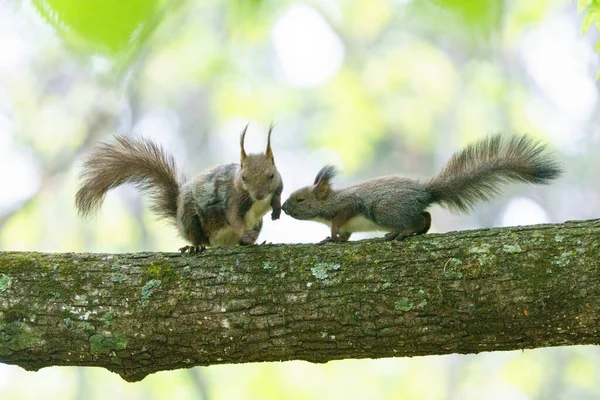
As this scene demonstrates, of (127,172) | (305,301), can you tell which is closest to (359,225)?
(305,301)

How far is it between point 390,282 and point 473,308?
→ 357 millimetres

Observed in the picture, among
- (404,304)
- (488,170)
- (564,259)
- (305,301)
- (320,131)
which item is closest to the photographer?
(564,259)

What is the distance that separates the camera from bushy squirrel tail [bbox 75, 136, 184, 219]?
412 centimetres

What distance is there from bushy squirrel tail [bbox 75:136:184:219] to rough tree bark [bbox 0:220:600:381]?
2.69ft

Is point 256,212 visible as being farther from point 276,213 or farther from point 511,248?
point 511,248

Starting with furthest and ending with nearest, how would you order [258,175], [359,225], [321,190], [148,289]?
[321,190] → [359,225] → [258,175] → [148,289]

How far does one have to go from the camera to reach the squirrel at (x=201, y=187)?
3994mm

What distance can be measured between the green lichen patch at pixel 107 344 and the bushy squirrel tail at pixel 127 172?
1246 millimetres

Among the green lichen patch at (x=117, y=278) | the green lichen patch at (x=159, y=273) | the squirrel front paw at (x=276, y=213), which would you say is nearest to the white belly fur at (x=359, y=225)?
the squirrel front paw at (x=276, y=213)

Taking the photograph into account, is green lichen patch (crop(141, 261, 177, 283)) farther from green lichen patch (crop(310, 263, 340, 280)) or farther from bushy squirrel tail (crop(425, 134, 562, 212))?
bushy squirrel tail (crop(425, 134, 562, 212))

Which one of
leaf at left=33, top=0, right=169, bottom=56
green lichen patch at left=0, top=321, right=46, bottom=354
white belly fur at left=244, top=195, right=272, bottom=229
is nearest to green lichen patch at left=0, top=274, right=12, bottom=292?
green lichen patch at left=0, top=321, right=46, bottom=354

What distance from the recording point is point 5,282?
10.5ft

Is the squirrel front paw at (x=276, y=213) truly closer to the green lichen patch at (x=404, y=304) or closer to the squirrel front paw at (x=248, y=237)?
the squirrel front paw at (x=248, y=237)

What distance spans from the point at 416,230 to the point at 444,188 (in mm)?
293
